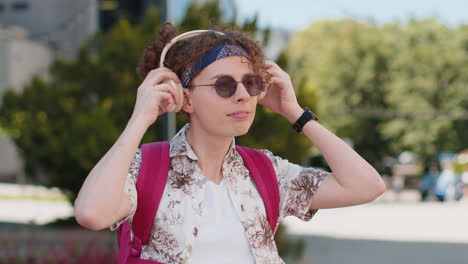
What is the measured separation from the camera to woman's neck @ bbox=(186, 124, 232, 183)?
8.30 feet

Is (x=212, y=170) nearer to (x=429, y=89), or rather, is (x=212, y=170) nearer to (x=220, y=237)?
(x=220, y=237)

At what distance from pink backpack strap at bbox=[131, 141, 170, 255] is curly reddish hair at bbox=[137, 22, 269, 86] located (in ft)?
1.08

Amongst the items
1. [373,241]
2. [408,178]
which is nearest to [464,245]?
[373,241]

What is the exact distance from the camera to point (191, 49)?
2.50 meters

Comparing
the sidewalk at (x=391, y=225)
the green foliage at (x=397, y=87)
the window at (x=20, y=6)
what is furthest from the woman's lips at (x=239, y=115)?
the green foliage at (x=397, y=87)

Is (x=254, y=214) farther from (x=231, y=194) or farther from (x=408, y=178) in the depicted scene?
(x=408, y=178)

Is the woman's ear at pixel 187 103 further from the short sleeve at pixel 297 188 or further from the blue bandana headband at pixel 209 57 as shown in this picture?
the short sleeve at pixel 297 188

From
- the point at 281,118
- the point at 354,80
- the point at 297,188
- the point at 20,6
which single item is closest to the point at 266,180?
the point at 297,188

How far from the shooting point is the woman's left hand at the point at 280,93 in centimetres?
266

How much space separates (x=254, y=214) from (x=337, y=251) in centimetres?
953

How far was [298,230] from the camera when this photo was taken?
1511 centimetres

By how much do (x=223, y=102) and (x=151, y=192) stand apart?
379 millimetres

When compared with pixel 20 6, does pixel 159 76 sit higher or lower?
higher

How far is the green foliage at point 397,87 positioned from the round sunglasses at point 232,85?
38.0 metres
